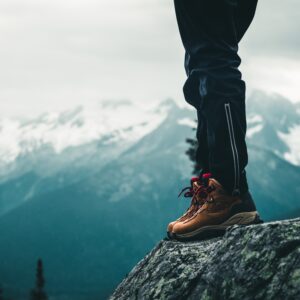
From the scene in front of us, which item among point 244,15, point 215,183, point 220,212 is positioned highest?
point 244,15

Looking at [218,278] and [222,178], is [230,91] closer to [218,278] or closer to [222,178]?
[222,178]

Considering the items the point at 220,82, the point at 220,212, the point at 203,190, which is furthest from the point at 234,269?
the point at 220,82

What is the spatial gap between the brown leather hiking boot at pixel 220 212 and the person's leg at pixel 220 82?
0.08 m

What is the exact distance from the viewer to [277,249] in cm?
360

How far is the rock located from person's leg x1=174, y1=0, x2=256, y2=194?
25.8 inches

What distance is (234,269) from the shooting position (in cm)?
368

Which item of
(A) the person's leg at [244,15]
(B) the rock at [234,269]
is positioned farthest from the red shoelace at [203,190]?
(A) the person's leg at [244,15]

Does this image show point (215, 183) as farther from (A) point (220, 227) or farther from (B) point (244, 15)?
(B) point (244, 15)

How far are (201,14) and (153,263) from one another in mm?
2320

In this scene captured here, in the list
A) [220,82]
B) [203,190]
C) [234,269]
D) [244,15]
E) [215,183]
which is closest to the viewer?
[234,269]

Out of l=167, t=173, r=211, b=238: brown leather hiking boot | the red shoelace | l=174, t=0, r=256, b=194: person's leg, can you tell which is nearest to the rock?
l=167, t=173, r=211, b=238: brown leather hiking boot

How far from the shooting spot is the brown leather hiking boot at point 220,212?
4.73 metres

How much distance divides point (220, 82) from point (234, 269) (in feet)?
5.57

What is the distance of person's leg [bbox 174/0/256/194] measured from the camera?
4.57m
